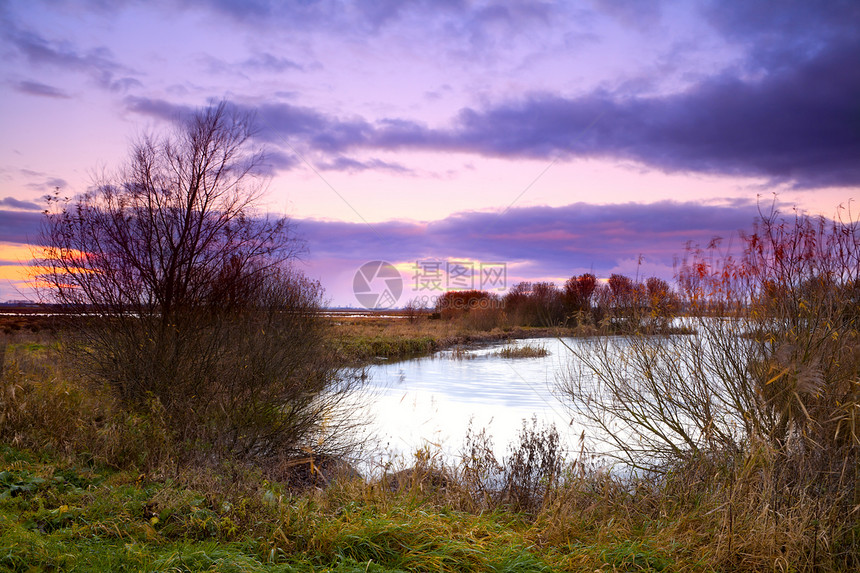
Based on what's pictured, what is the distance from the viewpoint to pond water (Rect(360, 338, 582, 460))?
11281 millimetres

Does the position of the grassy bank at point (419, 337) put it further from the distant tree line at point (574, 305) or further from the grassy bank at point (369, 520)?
the grassy bank at point (369, 520)

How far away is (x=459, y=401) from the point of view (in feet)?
50.4

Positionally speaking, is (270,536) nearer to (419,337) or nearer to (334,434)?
(334,434)

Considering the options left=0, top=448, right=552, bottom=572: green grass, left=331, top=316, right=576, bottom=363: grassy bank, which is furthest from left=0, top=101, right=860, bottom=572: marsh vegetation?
left=331, top=316, right=576, bottom=363: grassy bank

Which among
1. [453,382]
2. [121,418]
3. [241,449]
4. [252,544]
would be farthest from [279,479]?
[453,382]

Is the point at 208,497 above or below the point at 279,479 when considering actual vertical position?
above

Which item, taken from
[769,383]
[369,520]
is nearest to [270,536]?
[369,520]

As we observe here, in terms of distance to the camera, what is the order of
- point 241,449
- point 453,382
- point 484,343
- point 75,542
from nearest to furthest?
point 75,542
point 241,449
point 453,382
point 484,343

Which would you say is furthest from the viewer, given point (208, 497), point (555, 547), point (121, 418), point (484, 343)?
point (484, 343)

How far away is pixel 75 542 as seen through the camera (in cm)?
403

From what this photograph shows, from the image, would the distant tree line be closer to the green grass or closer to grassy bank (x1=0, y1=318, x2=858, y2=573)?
grassy bank (x1=0, y1=318, x2=858, y2=573)

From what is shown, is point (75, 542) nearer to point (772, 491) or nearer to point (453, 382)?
point (772, 491)

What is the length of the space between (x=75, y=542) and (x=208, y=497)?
112 cm

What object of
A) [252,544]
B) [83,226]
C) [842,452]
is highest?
[83,226]
